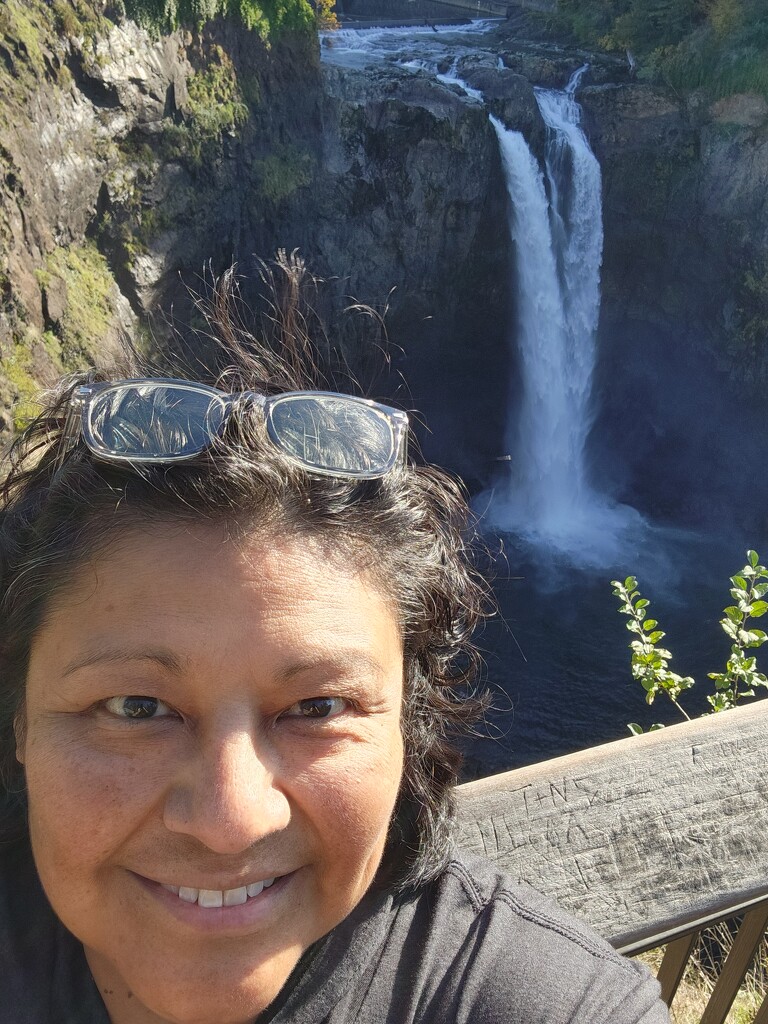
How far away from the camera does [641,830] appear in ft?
4.16

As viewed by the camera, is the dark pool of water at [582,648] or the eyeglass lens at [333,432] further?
the dark pool of water at [582,648]

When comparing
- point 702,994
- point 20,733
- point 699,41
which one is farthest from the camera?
point 699,41

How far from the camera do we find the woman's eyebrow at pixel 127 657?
0.92 m

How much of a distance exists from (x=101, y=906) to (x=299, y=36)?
15683 mm

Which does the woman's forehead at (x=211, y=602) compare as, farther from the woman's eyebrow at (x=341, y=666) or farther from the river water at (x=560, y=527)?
the river water at (x=560, y=527)

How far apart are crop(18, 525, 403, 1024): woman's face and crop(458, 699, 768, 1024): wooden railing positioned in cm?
36

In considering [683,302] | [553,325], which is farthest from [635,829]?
[683,302]

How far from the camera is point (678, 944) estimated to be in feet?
4.68

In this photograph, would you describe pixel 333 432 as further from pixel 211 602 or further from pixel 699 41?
pixel 699 41

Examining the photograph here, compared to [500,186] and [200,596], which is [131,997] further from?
[500,186]

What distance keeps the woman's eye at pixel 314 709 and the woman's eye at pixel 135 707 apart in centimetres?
15

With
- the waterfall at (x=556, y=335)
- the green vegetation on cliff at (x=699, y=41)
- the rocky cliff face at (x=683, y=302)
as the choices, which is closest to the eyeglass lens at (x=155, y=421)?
the waterfall at (x=556, y=335)

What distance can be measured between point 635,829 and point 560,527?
1547 cm

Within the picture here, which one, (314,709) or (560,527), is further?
(560,527)
